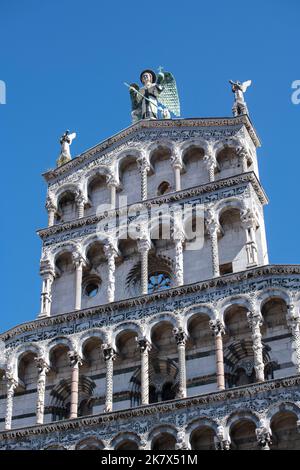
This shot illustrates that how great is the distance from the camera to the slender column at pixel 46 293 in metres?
27.3

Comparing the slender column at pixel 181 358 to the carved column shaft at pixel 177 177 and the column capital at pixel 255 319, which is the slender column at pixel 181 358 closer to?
the column capital at pixel 255 319

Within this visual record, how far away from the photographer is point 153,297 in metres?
25.7

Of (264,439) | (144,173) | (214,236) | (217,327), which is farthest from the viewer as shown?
(144,173)

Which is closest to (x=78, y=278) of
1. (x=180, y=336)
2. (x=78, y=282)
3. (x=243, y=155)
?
(x=78, y=282)

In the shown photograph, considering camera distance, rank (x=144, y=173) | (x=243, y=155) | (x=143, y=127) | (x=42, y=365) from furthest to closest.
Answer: (x=143, y=127) → (x=144, y=173) → (x=243, y=155) → (x=42, y=365)

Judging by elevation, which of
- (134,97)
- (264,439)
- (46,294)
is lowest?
(264,439)

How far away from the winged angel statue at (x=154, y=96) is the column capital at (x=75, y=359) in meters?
7.95

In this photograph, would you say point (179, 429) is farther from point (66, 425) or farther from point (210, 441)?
point (66, 425)

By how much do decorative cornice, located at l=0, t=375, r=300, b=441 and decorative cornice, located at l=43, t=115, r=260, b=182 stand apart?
7951mm

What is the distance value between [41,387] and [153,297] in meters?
3.27

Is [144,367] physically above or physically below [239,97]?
below

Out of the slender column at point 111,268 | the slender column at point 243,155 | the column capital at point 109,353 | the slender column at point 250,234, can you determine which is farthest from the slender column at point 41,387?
the slender column at point 243,155

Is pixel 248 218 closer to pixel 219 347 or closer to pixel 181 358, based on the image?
pixel 219 347

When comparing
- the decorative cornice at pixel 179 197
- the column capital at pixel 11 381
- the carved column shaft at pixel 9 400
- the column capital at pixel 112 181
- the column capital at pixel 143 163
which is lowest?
the carved column shaft at pixel 9 400
